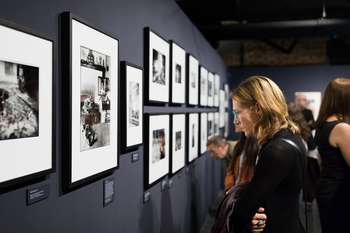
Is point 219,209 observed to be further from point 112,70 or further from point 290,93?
point 290,93

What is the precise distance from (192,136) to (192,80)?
64 cm

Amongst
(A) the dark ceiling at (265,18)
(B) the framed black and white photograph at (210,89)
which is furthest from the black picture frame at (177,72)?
(A) the dark ceiling at (265,18)

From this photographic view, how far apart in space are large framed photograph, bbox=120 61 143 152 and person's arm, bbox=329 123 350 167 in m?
Result: 1.35

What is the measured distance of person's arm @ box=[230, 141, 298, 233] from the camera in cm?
170

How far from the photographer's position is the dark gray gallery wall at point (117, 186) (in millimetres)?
1377

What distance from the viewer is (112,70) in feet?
6.79

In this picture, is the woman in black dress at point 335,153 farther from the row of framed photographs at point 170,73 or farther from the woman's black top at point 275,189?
the row of framed photographs at point 170,73

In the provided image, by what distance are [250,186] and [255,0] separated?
428 cm

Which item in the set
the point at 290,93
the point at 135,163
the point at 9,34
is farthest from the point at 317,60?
the point at 9,34

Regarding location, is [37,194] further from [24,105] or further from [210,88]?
[210,88]

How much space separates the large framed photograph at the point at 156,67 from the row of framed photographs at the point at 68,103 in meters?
0.29

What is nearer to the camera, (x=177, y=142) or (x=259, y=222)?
(x=259, y=222)

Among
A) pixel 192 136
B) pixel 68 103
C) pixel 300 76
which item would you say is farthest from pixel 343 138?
pixel 300 76

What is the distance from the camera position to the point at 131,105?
2426 mm
